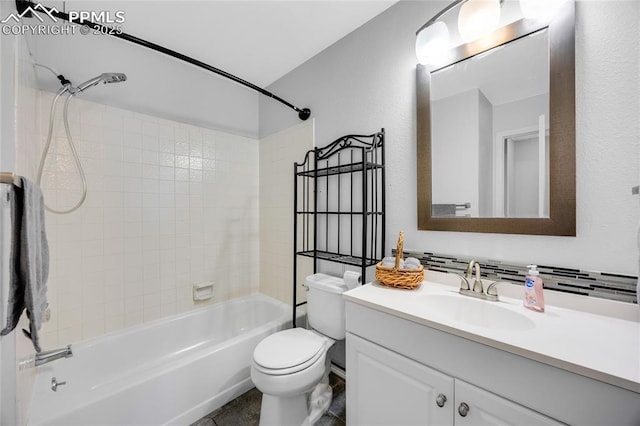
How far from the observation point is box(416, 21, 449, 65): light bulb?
125cm

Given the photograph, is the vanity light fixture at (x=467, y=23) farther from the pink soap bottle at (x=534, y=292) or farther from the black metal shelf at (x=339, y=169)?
the pink soap bottle at (x=534, y=292)

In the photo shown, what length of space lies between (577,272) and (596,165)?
1.35 feet

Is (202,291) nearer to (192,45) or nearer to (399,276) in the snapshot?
(399,276)

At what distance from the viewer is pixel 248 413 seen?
1488mm

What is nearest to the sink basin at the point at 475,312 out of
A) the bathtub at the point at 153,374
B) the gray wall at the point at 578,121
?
the gray wall at the point at 578,121

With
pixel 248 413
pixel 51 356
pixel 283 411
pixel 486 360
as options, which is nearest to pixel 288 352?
pixel 283 411

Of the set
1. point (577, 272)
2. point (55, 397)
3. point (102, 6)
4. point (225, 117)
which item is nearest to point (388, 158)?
point (577, 272)

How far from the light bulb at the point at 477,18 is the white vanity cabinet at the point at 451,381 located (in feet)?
4.22

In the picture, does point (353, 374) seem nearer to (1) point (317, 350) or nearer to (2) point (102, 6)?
(1) point (317, 350)

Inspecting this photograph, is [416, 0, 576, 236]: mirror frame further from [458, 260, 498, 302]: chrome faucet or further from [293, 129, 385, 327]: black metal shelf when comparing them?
[293, 129, 385, 327]: black metal shelf

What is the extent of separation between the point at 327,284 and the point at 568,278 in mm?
1121

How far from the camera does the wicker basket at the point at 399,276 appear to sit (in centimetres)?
120

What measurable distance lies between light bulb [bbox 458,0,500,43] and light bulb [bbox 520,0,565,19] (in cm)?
11

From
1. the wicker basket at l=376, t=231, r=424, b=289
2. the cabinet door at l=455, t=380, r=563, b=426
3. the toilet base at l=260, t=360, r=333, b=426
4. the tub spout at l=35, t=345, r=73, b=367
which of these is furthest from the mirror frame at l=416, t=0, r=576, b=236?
the tub spout at l=35, t=345, r=73, b=367
